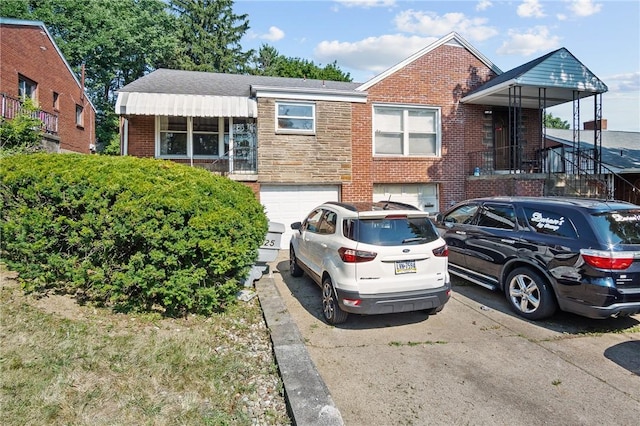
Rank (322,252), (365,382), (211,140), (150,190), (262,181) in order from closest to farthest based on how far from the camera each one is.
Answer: (365,382), (150,190), (322,252), (262,181), (211,140)

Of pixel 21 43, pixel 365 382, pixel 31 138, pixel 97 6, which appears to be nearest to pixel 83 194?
pixel 365 382

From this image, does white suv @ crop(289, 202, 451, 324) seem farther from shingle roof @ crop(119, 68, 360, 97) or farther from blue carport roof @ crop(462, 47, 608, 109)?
blue carport roof @ crop(462, 47, 608, 109)

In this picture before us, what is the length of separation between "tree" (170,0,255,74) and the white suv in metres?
34.2

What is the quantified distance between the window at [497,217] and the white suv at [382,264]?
173 cm

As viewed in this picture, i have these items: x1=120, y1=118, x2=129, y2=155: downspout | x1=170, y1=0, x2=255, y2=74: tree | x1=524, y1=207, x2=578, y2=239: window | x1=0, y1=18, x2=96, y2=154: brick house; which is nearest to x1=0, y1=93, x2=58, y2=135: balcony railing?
x1=0, y1=18, x2=96, y2=154: brick house

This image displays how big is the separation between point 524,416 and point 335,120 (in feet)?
33.5

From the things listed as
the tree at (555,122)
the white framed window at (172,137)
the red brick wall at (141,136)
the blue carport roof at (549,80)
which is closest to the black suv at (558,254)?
the blue carport roof at (549,80)

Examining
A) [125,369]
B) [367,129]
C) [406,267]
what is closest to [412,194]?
[367,129]

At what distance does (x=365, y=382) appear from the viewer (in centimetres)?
372

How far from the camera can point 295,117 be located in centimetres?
1170

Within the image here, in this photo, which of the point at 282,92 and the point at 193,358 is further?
the point at 282,92

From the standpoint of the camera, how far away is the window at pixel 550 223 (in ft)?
16.6

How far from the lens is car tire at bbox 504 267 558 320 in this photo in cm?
524

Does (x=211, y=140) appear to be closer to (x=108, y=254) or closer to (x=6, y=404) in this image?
(x=108, y=254)
